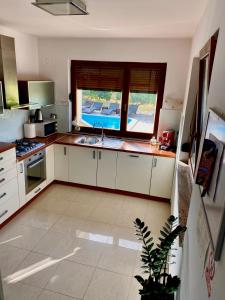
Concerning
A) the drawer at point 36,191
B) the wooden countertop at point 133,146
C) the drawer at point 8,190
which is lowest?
the drawer at point 36,191

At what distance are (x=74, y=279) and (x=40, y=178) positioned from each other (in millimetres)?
1861

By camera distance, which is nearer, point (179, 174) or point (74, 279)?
point (74, 279)

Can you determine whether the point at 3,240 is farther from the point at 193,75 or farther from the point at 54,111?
the point at 193,75

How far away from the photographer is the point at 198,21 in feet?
7.85

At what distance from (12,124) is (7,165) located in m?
0.99

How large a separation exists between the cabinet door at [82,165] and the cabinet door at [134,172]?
0.43 m

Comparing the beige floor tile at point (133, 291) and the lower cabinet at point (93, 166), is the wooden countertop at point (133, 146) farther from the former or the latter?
the beige floor tile at point (133, 291)

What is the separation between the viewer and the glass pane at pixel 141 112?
12.6ft

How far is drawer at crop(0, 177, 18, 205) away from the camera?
8.95 ft

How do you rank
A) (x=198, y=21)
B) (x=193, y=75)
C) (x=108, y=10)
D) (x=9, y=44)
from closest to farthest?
(x=108, y=10) < (x=198, y=21) < (x=193, y=75) < (x=9, y=44)

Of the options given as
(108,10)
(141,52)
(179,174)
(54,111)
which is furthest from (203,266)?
(54,111)

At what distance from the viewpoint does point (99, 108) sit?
411 centimetres

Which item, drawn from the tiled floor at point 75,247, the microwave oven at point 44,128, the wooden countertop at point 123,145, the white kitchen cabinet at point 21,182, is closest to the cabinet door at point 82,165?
the wooden countertop at point 123,145

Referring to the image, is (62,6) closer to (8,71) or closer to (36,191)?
(8,71)
